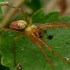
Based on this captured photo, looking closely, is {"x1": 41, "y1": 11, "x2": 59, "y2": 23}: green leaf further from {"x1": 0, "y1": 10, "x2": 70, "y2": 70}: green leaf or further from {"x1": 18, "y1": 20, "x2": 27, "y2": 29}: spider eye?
{"x1": 18, "y1": 20, "x2": 27, "y2": 29}: spider eye

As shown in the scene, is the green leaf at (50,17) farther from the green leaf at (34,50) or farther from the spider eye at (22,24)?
the spider eye at (22,24)

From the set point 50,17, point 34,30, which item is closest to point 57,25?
point 50,17

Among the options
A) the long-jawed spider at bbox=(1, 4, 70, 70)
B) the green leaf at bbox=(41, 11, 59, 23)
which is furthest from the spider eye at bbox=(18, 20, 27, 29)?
the green leaf at bbox=(41, 11, 59, 23)

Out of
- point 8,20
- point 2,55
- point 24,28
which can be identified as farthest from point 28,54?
point 8,20

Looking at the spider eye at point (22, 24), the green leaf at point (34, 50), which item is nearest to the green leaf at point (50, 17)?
the green leaf at point (34, 50)

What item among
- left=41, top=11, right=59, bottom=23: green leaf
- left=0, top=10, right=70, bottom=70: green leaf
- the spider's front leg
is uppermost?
left=41, top=11, right=59, bottom=23: green leaf

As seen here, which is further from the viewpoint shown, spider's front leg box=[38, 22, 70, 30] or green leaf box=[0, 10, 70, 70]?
spider's front leg box=[38, 22, 70, 30]

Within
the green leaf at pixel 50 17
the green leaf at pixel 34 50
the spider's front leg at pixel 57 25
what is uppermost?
the green leaf at pixel 50 17

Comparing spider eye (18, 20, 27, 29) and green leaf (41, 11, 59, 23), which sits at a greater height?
green leaf (41, 11, 59, 23)

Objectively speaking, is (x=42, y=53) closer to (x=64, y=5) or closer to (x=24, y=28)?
(x=24, y=28)
